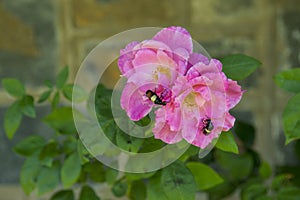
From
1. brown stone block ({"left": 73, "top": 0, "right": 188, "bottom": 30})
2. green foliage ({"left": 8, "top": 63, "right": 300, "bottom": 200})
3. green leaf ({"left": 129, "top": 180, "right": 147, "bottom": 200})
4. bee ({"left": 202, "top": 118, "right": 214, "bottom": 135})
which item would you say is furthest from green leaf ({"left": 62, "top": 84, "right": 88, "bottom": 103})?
brown stone block ({"left": 73, "top": 0, "right": 188, "bottom": 30})

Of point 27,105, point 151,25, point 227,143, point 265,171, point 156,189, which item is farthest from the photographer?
point 151,25

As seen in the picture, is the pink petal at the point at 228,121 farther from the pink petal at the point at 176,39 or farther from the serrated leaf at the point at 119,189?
the serrated leaf at the point at 119,189

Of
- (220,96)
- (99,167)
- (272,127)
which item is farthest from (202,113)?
(272,127)

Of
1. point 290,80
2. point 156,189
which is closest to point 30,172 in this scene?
point 156,189

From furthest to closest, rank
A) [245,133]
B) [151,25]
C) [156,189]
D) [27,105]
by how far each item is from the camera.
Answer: [151,25] < [245,133] < [27,105] < [156,189]

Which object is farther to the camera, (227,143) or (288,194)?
(288,194)

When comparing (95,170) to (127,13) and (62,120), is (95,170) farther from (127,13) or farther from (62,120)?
(127,13)

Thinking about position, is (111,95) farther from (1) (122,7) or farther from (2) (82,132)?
(1) (122,7)
